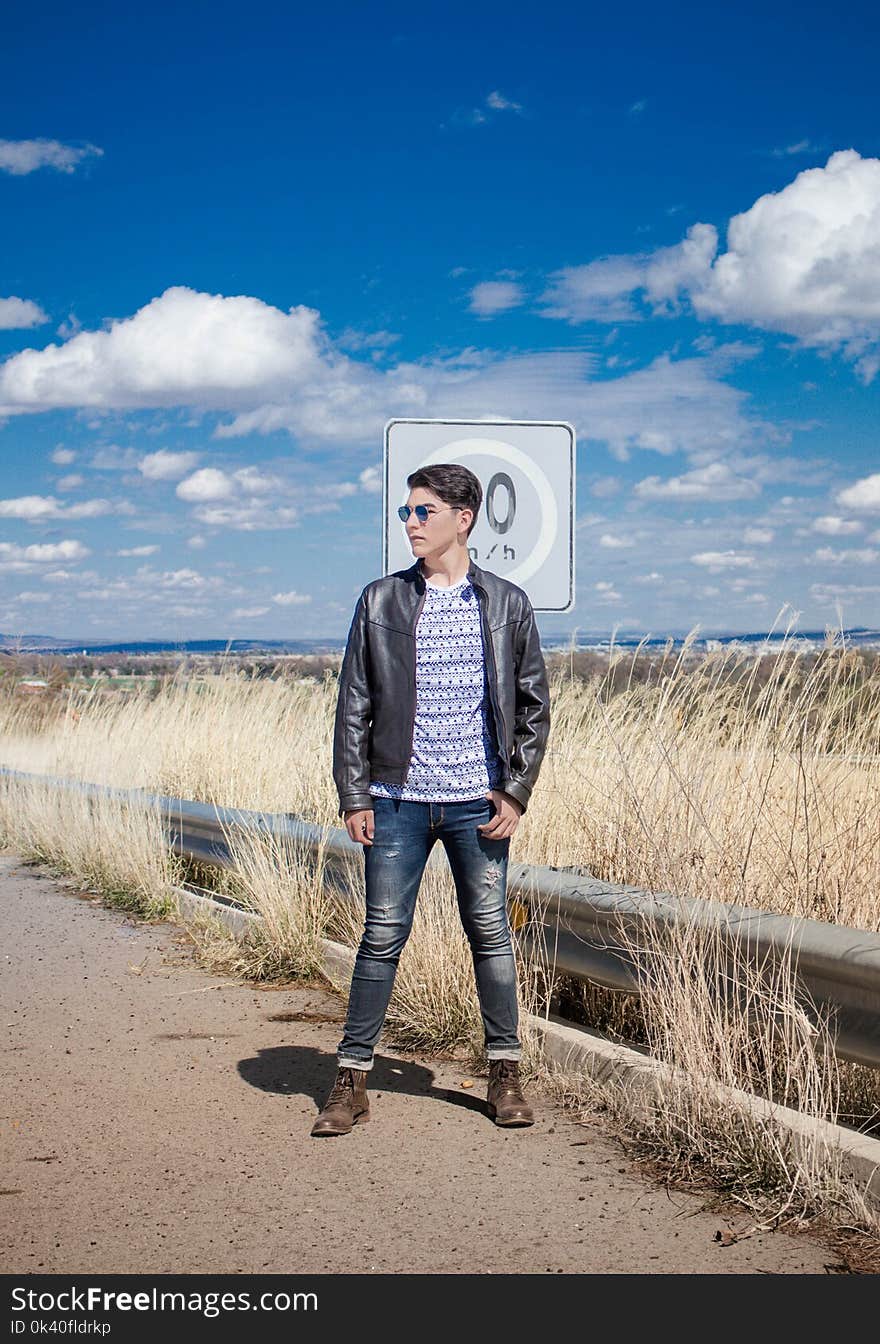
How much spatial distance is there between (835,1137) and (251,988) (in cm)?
370

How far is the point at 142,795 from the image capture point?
33.8ft

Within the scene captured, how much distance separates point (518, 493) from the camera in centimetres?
775

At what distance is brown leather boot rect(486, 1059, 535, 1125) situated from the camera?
4711 millimetres

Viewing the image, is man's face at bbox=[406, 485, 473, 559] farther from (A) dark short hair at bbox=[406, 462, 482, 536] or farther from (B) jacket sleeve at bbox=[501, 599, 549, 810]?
(B) jacket sleeve at bbox=[501, 599, 549, 810]

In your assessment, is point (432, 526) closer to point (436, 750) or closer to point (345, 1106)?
point (436, 750)

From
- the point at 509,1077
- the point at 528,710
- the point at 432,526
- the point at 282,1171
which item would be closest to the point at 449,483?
the point at 432,526

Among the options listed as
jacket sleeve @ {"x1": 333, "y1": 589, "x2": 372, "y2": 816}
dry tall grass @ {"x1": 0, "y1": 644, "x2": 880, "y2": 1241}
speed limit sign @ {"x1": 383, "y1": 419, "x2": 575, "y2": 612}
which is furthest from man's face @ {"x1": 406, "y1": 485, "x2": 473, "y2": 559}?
speed limit sign @ {"x1": 383, "y1": 419, "x2": 575, "y2": 612}

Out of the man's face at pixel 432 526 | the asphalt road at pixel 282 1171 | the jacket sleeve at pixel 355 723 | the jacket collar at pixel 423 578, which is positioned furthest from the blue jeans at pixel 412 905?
the man's face at pixel 432 526

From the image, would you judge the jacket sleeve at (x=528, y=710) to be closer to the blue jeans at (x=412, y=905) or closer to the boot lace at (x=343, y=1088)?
the blue jeans at (x=412, y=905)

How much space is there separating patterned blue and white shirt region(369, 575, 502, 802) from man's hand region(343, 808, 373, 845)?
0.28ft

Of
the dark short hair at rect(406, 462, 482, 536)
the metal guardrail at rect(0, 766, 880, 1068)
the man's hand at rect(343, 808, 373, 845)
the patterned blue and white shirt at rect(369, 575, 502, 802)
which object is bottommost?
the metal guardrail at rect(0, 766, 880, 1068)

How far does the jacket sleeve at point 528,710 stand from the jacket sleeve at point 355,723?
19.9 inches
